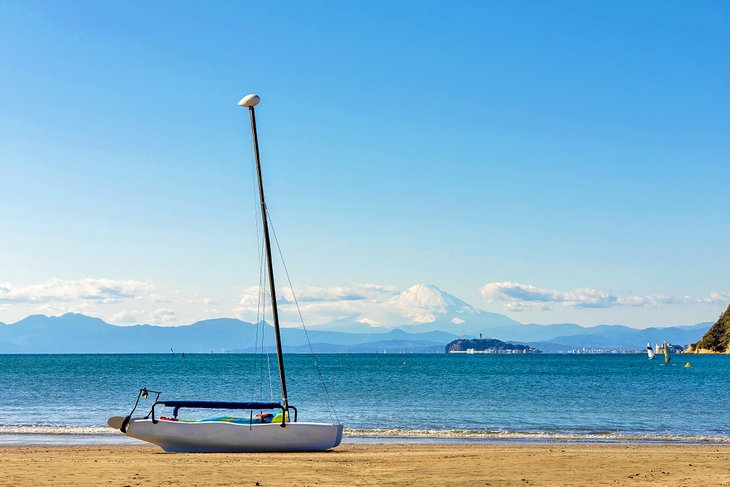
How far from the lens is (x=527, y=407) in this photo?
62031mm

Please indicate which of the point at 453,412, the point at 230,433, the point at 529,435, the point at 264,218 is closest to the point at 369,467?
the point at 230,433

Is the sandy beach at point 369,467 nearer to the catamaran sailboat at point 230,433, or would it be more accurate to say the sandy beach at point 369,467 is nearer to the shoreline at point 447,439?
the catamaran sailboat at point 230,433

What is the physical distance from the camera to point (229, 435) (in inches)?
1193

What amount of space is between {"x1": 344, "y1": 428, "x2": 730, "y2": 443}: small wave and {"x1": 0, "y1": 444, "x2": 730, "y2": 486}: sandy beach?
7794 millimetres

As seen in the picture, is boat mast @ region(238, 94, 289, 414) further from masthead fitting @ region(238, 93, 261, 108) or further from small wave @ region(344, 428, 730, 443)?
small wave @ region(344, 428, 730, 443)

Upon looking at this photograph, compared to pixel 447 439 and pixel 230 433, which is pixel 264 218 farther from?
pixel 447 439

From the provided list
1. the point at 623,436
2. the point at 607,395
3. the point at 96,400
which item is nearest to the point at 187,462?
the point at 623,436

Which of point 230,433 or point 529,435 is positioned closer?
point 230,433

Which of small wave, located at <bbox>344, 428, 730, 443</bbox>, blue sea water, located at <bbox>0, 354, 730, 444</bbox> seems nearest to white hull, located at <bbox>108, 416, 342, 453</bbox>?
blue sea water, located at <bbox>0, 354, 730, 444</bbox>

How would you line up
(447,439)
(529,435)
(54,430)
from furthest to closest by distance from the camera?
1. (529,435)
2. (54,430)
3. (447,439)

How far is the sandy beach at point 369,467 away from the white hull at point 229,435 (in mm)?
796

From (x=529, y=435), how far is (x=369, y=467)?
18.6 m

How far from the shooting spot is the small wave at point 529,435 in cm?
4034

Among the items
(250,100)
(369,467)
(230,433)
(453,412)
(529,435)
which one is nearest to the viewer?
(369,467)
